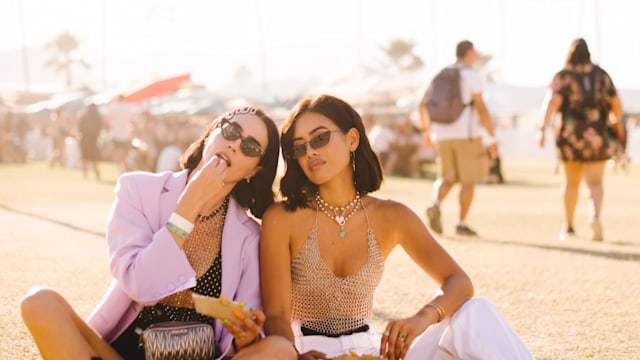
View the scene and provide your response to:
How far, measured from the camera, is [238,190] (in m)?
3.80

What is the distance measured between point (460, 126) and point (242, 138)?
7.16 meters

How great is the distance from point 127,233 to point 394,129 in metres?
21.4

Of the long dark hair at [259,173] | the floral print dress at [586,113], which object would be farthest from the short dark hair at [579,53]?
the long dark hair at [259,173]

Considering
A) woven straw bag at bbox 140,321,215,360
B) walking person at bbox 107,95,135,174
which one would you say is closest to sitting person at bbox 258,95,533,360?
woven straw bag at bbox 140,321,215,360

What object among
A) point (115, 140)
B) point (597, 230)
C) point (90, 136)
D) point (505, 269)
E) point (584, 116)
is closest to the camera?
point (505, 269)

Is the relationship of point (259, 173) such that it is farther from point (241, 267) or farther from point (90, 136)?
point (90, 136)

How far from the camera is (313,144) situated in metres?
3.83

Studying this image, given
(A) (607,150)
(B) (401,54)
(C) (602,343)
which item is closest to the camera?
(C) (602,343)

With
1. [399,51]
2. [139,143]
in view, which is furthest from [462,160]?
[399,51]

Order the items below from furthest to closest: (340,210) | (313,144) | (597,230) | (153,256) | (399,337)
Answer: (597,230) → (340,210) → (313,144) → (399,337) → (153,256)

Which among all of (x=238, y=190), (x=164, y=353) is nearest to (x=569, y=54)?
(x=238, y=190)

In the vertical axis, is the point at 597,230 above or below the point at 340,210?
below

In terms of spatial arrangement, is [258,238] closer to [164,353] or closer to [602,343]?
[164,353]

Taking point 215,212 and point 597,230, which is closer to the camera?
point 215,212
